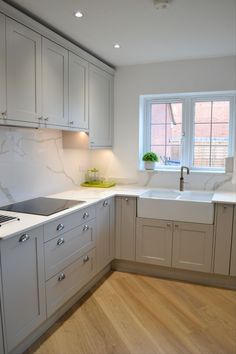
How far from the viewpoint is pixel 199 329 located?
7.43 ft

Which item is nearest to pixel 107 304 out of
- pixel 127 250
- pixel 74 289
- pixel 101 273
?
pixel 74 289

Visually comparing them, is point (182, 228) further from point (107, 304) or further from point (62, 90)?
point (62, 90)

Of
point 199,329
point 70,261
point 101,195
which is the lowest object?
point 199,329

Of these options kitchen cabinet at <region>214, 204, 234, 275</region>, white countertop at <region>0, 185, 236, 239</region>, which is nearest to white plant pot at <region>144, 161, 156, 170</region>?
white countertop at <region>0, 185, 236, 239</region>

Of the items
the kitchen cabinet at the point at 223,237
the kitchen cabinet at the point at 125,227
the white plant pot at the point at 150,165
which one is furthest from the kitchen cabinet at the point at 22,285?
the white plant pot at the point at 150,165

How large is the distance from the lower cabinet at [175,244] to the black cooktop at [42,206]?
893mm

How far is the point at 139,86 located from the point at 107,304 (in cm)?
253

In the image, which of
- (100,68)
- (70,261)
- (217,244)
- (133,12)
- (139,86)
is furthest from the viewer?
(139,86)

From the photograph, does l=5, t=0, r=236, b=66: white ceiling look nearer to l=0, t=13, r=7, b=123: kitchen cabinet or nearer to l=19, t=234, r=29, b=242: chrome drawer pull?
l=0, t=13, r=7, b=123: kitchen cabinet

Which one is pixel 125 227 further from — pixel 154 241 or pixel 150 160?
pixel 150 160

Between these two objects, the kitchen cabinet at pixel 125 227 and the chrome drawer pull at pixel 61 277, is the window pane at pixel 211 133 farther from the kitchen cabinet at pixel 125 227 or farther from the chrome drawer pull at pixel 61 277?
the chrome drawer pull at pixel 61 277

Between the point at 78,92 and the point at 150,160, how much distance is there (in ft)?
4.10

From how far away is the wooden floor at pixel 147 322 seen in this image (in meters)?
2.06

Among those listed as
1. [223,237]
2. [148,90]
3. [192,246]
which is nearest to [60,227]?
[192,246]
